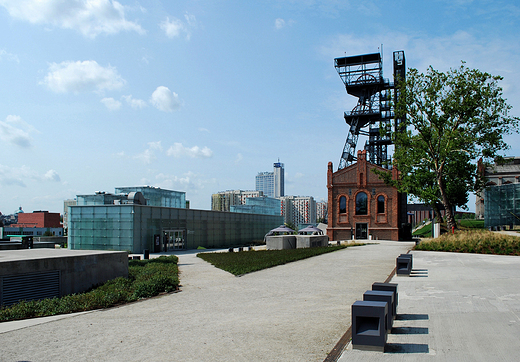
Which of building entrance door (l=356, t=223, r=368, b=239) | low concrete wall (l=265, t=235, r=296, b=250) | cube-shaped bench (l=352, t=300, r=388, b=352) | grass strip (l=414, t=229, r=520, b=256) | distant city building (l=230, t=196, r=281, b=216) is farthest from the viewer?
distant city building (l=230, t=196, r=281, b=216)

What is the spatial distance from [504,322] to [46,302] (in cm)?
1121

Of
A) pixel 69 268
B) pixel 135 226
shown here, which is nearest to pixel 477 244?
pixel 69 268

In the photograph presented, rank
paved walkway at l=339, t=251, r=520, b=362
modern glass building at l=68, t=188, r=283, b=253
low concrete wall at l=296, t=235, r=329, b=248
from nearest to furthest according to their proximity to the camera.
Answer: paved walkway at l=339, t=251, r=520, b=362 → low concrete wall at l=296, t=235, r=329, b=248 → modern glass building at l=68, t=188, r=283, b=253

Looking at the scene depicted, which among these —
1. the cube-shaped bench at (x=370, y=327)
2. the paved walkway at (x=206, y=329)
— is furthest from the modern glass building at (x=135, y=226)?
the cube-shaped bench at (x=370, y=327)

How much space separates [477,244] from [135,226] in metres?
28.6

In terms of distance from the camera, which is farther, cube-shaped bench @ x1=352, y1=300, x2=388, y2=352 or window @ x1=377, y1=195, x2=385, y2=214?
window @ x1=377, y1=195, x2=385, y2=214

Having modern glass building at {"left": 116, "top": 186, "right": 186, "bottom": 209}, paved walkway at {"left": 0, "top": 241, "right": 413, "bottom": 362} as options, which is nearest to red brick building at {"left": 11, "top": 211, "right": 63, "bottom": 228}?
modern glass building at {"left": 116, "top": 186, "right": 186, "bottom": 209}

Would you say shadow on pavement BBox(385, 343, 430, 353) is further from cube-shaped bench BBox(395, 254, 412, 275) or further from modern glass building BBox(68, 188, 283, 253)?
modern glass building BBox(68, 188, 283, 253)

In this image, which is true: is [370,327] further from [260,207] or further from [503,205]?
[260,207]

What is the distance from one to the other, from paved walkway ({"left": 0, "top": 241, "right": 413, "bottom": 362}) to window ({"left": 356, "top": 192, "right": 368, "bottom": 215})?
141ft

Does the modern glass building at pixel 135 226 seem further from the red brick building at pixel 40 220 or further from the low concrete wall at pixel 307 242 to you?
the red brick building at pixel 40 220

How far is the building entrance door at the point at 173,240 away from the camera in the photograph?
42.5 metres

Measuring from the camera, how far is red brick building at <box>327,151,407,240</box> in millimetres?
54159

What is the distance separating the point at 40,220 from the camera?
11425 cm
